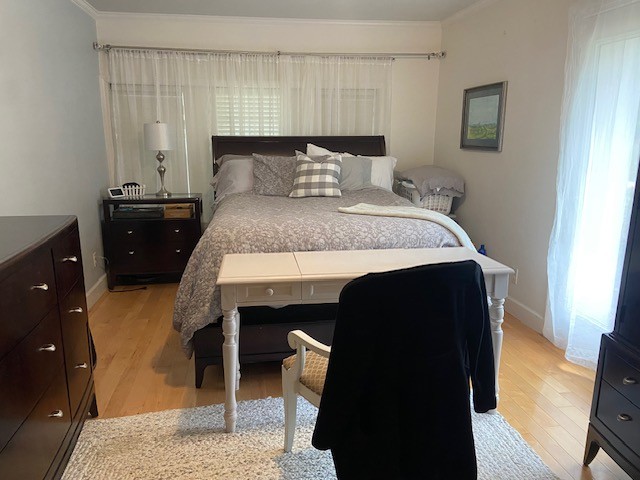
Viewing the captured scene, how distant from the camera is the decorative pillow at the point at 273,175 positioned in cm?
369

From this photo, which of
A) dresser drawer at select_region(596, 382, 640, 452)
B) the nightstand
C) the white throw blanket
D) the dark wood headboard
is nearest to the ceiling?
the dark wood headboard

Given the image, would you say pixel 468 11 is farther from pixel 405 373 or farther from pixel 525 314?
pixel 405 373

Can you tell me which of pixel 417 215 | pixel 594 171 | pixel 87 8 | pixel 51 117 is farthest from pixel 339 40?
pixel 594 171

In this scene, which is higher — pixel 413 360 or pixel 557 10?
pixel 557 10

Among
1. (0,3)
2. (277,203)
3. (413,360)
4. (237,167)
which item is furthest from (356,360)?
(237,167)

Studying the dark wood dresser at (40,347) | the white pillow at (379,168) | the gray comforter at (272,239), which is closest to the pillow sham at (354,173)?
the white pillow at (379,168)

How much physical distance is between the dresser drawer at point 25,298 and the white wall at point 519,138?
9.46 feet

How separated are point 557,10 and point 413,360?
2759mm

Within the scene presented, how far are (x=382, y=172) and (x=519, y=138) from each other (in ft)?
3.83

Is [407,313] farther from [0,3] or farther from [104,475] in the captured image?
[0,3]

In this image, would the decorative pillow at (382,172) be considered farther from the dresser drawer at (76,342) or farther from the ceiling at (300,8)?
the dresser drawer at (76,342)

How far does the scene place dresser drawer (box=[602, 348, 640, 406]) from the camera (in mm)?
1606

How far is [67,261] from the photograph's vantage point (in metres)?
1.83

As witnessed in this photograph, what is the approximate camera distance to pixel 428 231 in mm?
2604
